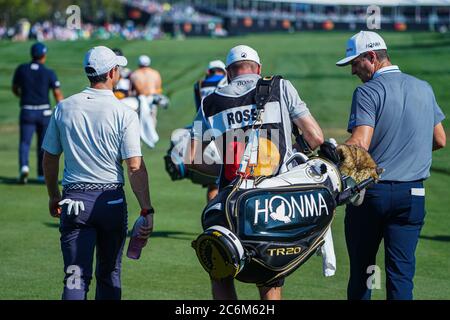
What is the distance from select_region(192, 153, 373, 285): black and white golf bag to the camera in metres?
A: 6.17

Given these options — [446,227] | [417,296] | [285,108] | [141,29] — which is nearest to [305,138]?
[285,108]

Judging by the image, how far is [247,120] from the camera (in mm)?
7332

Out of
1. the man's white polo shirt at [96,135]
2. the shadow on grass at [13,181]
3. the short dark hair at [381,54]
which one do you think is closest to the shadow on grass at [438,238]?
the short dark hair at [381,54]

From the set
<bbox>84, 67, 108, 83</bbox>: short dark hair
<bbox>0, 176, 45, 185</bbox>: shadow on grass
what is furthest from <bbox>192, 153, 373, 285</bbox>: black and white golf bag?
<bbox>0, 176, 45, 185</bbox>: shadow on grass

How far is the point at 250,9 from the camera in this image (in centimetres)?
11225

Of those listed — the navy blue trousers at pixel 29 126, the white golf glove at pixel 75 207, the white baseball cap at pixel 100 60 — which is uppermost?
the white baseball cap at pixel 100 60

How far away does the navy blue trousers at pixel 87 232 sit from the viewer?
23.9 feet

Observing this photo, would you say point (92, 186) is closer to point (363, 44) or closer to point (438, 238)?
point (363, 44)

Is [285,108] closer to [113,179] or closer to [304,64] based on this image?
[113,179]

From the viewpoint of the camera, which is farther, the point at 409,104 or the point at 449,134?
the point at 449,134

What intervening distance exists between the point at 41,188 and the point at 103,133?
9.83 meters

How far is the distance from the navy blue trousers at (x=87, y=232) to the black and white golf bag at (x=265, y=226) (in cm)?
113

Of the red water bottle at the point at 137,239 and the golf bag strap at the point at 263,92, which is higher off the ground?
the golf bag strap at the point at 263,92

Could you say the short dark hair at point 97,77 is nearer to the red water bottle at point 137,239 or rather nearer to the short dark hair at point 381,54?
the red water bottle at point 137,239
